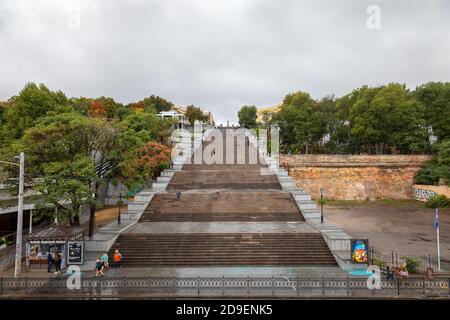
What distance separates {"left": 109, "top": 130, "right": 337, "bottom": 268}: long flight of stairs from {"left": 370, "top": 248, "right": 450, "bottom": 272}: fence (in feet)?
11.1

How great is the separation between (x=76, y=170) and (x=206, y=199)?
1518cm

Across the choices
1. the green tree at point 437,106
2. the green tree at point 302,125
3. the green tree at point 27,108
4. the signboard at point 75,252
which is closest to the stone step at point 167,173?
the green tree at point 27,108

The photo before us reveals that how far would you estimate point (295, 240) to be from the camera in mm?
25594

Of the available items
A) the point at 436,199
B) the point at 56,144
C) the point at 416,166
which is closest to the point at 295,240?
the point at 56,144

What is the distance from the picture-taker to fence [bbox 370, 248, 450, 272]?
72.8ft

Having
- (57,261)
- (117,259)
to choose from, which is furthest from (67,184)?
(117,259)

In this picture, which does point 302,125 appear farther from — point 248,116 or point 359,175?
point 248,116

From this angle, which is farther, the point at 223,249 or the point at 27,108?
the point at 27,108

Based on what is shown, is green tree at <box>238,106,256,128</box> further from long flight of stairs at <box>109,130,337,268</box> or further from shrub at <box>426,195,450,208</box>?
shrub at <box>426,195,450,208</box>

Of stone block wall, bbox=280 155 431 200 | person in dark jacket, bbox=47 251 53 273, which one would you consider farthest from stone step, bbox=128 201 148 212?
stone block wall, bbox=280 155 431 200

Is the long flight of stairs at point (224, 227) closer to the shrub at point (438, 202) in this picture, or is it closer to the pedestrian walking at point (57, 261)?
the pedestrian walking at point (57, 261)

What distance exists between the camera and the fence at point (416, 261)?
874 inches

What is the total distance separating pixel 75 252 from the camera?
22125mm

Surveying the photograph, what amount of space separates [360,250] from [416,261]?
134 inches
